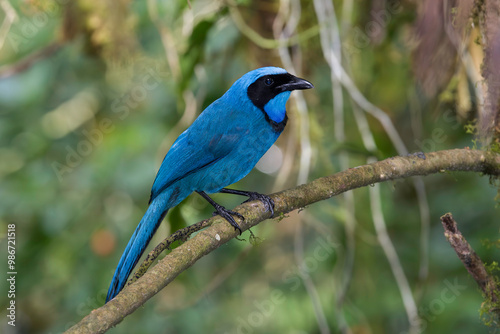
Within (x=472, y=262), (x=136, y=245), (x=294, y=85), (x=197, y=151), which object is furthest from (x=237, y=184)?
(x=472, y=262)

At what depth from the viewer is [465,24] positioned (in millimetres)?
2230

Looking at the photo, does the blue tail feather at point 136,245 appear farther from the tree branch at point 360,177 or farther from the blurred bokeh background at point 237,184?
the blurred bokeh background at point 237,184

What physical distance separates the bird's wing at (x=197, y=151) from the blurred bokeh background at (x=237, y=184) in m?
0.33

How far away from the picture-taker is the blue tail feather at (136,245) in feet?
6.53

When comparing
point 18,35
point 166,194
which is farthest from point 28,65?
point 166,194

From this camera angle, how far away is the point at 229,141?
8.13ft

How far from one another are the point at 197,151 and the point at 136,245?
561mm

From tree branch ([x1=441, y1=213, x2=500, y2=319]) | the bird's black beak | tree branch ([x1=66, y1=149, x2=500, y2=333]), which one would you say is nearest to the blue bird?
the bird's black beak

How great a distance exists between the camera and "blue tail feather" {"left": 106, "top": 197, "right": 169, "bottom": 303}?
6.53 feet

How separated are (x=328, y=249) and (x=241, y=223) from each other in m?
1.40

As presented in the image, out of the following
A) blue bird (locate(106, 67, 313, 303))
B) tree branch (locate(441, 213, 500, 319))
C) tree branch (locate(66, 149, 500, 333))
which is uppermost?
blue bird (locate(106, 67, 313, 303))

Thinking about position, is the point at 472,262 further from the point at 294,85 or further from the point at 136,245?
the point at 136,245

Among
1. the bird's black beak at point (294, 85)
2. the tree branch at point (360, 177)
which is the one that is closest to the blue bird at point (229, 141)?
the bird's black beak at point (294, 85)

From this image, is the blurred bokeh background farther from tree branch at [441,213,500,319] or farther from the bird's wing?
tree branch at [441,213,500,319]
